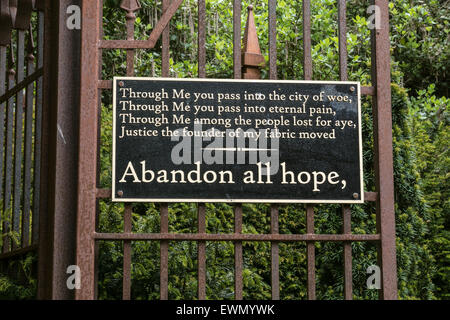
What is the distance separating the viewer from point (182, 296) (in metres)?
4.84

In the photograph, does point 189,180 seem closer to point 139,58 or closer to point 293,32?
point 293,32

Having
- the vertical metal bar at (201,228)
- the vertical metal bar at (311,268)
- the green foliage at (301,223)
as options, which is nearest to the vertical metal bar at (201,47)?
the vertical metal bar at (201,228)

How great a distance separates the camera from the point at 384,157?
4.06m

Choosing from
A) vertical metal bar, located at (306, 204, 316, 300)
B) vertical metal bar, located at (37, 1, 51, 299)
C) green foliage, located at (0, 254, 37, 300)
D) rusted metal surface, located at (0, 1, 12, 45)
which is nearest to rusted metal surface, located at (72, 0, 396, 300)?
vertical metal bar, located at (306, 204, 316, 300)

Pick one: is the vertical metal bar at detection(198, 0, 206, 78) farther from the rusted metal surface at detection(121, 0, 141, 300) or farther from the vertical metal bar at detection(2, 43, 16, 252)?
the vertical metal bar at detection(2, 43, 16, 252)

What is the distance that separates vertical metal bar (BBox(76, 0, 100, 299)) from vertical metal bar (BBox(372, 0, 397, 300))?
1.75 metres

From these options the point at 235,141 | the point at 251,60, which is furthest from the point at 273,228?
the point at 251,60

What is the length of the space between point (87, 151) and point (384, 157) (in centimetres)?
183

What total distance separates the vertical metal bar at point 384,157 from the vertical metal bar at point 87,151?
1751 millimetres

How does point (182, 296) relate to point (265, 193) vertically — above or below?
below

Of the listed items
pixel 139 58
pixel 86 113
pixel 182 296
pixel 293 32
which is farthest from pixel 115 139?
pixel 139 58

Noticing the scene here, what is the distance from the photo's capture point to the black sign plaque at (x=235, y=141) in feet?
13.0

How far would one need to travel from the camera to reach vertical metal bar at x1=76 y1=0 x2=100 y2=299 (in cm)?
384
